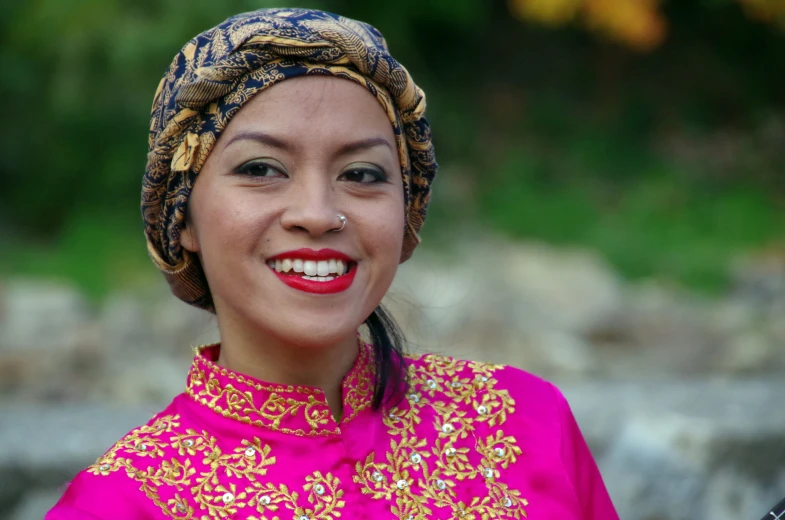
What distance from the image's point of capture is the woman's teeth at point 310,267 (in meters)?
1.79

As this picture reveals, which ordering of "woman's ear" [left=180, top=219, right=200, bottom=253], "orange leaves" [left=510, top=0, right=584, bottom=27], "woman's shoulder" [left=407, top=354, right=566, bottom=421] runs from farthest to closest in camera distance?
1. "orange leaves" [left=510, top=0, right=584, bottom=27]
2. "woman's shoulder" [left=407, top=354, right=566, bottom=421]
3. "woman's ear" [left=180, top=219, right=200, bottom=253]

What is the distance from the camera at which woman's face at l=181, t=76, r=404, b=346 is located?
178cm

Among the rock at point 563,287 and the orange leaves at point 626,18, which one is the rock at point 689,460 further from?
the orange leaves at point 626,18

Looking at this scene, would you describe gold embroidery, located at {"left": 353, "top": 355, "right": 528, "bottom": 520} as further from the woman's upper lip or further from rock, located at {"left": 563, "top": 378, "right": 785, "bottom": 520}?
rock, located at {"left": 563, "top": 378, "right": 785, "bottom": 520}

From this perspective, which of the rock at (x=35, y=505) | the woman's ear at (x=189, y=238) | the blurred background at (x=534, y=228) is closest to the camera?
the woman's ear at (x=189, y=238)

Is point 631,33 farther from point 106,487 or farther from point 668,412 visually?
point 106,487

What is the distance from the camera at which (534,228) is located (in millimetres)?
9039

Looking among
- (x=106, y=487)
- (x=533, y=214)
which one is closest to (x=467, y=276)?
(x=533, y=214)

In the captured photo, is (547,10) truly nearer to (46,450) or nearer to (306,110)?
(46,450)

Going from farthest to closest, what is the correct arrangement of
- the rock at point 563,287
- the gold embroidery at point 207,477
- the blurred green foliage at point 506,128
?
the blurred green foliage at point 506,128
the rock at point 563,287
the gold embroidery at point 207,477

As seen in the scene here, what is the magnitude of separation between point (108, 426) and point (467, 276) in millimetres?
3859

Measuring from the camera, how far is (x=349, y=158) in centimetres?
183

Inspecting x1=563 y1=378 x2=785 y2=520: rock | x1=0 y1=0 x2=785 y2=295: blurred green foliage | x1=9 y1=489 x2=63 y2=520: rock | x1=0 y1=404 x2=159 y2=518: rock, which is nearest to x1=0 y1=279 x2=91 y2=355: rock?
x1=0 y1=0 x2=785 y2=295: blurred green foliage

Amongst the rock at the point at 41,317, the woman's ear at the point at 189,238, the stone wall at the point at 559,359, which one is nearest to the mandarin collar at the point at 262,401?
the woman's ear at the point at 189,238
